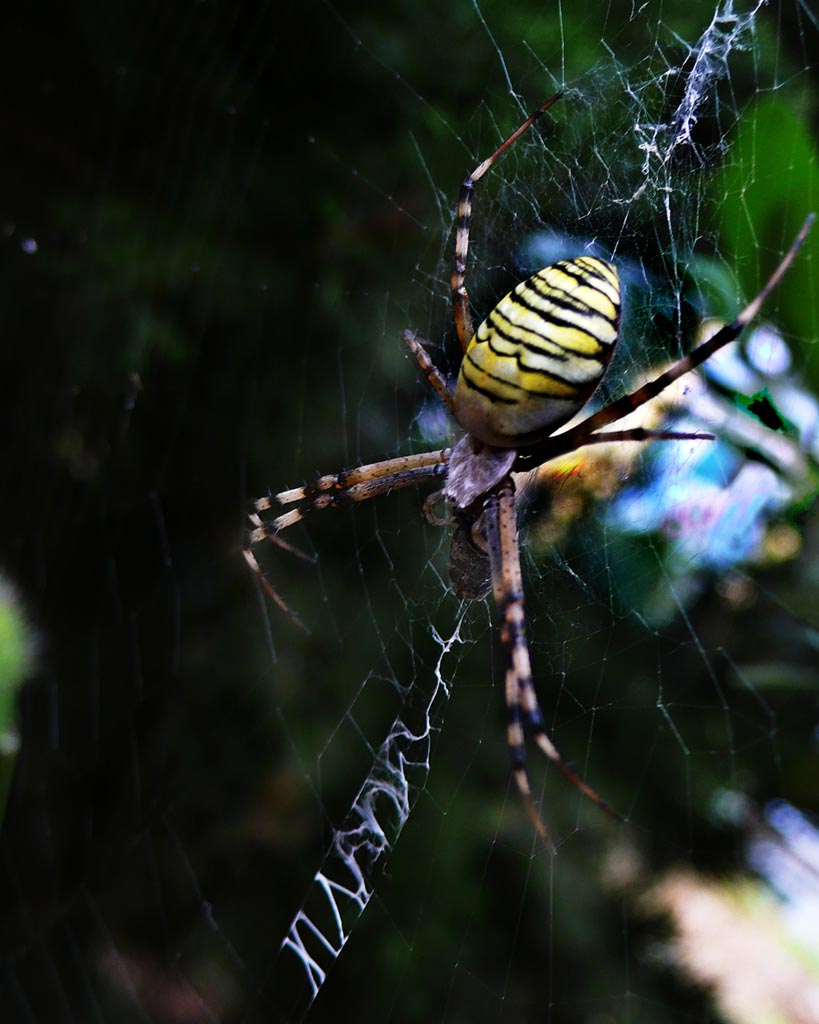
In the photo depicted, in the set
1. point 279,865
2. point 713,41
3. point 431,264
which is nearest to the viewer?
point 713,41

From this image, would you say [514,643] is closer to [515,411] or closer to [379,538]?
[515,411]

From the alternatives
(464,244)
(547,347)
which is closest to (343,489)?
(464,244)

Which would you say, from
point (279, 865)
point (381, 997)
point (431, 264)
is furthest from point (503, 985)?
point (431, 264)

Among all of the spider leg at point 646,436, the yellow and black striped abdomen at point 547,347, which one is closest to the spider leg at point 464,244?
the yellow and black striped abdomen at point 547,347

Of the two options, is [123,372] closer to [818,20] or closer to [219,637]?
[219,637]

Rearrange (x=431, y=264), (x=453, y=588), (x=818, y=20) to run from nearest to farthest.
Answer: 1. (x=818, y=20)
2. (x=453, y=588)
3. (x=431, y=264)

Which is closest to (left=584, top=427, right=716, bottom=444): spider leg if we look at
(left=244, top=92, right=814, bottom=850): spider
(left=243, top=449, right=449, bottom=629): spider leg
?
(left=244, top=92, right=814, bottom=850): spider

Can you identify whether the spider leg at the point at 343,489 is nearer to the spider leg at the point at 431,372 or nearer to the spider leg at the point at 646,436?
the spider leg at the point at 431,372
